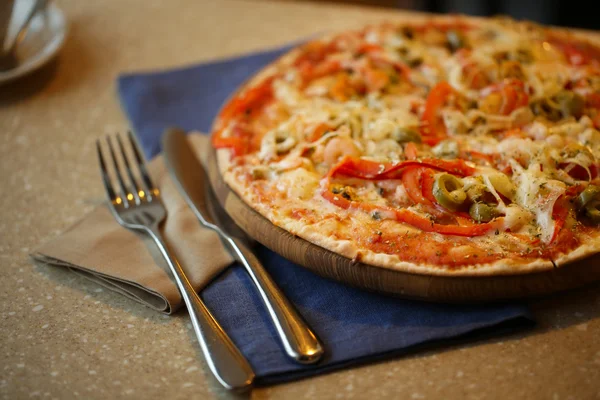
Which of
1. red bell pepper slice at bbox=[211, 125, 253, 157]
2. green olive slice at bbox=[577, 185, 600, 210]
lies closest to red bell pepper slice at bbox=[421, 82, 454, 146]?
green olive slice at bbox=[577, 185, 600, 210]

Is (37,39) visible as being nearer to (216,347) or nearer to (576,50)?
(216,347)

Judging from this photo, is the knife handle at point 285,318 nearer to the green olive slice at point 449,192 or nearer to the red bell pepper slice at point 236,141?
the red bell pepper slice at point 236,141

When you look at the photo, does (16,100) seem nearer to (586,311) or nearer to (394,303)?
(394,303)

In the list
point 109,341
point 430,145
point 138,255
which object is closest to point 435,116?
point 430,145

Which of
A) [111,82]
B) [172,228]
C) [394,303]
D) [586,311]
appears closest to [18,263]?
[172,228]

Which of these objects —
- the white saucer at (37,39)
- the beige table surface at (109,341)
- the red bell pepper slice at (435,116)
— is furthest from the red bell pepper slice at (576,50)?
the white saucer at (37,39)

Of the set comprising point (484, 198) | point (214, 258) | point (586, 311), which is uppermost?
point (484, 198)

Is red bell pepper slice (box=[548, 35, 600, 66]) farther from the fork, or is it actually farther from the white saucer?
the white saucer
